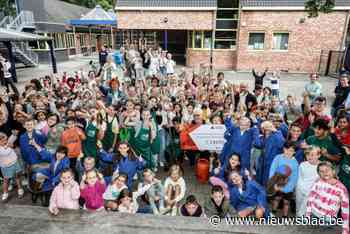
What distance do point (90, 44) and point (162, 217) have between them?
37210 millimetres

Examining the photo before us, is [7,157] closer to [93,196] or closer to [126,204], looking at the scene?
[93,196]

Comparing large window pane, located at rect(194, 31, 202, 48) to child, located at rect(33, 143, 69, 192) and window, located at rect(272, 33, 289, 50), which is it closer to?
window, located at rect(272, 33, 289, 50)

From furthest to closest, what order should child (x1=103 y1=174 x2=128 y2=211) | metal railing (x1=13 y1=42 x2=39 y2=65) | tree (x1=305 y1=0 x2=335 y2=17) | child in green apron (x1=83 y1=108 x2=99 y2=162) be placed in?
metal railing (x1=13 y1=42 x2=39 y2=65) < tree (x1=305 y1=0 x2=335 y2=17) < child in green apron (x1=83 y1=108 x2=99 y2=162) < child (x1=103 y1=174 x2=128 y2=211)

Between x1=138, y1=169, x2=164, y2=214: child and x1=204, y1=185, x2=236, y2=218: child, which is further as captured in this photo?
x1=138, y1=169, x2=164, y2=214: child

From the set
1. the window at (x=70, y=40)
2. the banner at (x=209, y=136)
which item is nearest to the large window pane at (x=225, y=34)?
the banner at (x=209, y=136)

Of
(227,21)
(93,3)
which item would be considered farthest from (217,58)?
(93,3)

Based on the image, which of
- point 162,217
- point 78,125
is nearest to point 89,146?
point 78,125

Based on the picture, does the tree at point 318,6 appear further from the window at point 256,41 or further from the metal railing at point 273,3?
the metal railing at point 273,3

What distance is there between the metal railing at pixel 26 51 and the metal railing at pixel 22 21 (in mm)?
1721

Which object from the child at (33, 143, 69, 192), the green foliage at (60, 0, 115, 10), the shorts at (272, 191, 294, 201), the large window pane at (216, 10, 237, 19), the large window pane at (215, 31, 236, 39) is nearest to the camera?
the shorts at (272, 191, 294, 201)

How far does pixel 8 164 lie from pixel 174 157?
130 inches

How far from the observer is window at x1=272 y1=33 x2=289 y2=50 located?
1927 centimetres

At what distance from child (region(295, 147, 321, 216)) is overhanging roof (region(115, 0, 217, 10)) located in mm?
18041

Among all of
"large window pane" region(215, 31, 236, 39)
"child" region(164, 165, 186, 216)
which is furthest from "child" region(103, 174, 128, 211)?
"large window pane" region(215, 31, 236, 39)
